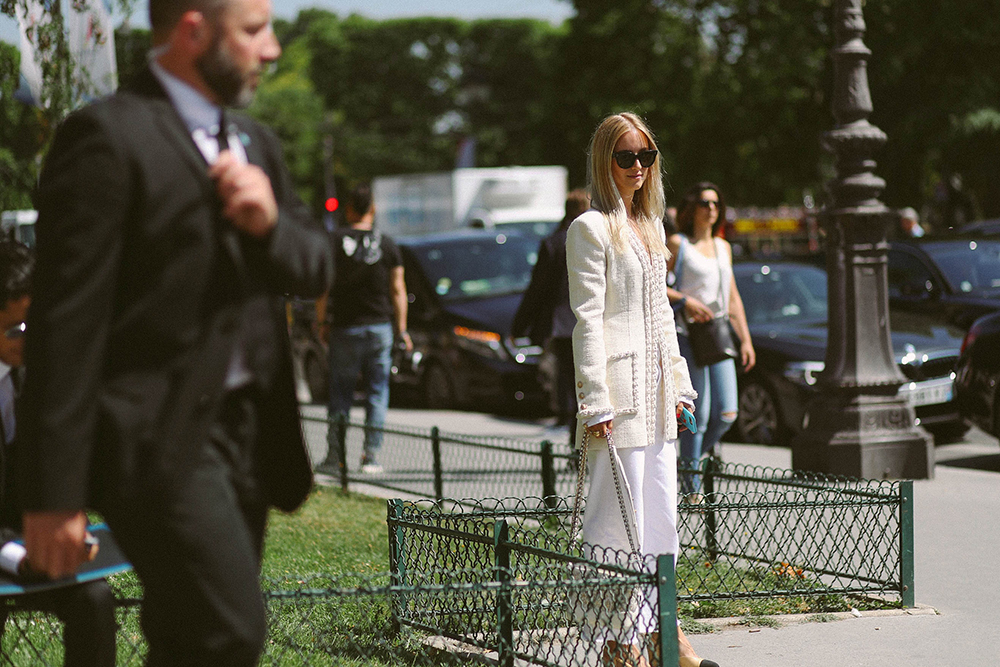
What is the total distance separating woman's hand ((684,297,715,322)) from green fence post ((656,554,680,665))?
3.65m

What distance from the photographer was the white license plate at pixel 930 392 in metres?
10.8

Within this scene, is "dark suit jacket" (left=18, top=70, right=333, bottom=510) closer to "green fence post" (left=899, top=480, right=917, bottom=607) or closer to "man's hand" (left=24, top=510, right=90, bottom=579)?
"man's hand" (left=24, top=510, right=90, bottom=579)

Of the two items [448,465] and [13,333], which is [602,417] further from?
[448,465]

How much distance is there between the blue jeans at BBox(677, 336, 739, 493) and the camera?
301 inches

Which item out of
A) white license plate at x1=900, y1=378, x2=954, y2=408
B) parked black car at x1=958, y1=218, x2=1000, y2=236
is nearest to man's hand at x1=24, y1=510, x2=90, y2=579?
white license plate at x1=900, y1=378, x2=954, y2=408

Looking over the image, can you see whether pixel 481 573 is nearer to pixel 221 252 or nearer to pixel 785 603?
pixel 785 603

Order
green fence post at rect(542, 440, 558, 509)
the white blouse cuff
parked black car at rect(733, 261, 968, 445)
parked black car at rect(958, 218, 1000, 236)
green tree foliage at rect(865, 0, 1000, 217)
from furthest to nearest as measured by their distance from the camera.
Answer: green tree foliage at rect(865, 0, 1000, 217)
parked black car at rect(958, 218, 1000, 236)
parked black car at rect(733, 261, 968, 445)
green fence post at rect(542, 440, 558, 509)
the white blouse cuff

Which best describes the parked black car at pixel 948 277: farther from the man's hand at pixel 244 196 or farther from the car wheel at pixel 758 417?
the man's hand at pixel 244 196

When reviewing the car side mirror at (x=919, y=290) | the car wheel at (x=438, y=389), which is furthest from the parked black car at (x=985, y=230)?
the car wheel at (x=438, y=389)

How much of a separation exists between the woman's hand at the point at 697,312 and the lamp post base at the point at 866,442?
1788mm

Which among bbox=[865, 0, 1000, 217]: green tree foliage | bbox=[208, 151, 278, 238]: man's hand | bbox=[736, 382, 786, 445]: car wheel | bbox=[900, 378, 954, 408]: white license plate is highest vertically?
bbox=[865, 0, 1000, 217]: green tree foliage

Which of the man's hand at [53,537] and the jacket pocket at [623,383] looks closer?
the man's hand at [53,537]

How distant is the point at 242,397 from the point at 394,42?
8332 cm

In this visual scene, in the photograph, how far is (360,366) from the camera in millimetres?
10109
